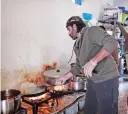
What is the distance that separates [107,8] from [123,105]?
6.93 ft

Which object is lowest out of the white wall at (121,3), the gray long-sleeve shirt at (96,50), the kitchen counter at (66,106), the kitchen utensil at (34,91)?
the kitchen counter at (66,106)

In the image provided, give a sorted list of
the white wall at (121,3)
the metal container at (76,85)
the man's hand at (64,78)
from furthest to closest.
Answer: the white wall at (121,3), the metal container at (76,85), the man's hand at (64,78)

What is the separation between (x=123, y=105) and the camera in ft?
11.0

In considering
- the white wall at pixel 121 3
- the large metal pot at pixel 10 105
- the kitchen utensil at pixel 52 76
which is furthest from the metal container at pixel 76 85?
the white wall at pixel 121 3

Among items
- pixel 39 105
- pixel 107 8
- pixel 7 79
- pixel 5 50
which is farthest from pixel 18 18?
pixel 107 8

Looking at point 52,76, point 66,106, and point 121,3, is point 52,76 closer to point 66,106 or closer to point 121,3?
point 66,106

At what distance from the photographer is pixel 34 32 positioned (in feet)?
7.72

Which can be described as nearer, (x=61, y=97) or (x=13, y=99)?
(x=13, y=99)

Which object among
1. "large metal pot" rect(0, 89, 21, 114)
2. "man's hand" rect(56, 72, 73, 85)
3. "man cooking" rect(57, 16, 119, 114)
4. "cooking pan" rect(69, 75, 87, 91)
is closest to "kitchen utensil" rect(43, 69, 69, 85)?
"man's hand" rect(56, 72, 73, 85)

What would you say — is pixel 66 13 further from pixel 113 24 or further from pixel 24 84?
pixel 113 24

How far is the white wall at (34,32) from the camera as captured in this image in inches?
79.7

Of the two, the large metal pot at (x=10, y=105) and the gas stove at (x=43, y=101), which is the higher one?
the large metal pot at (x=10, y=105)

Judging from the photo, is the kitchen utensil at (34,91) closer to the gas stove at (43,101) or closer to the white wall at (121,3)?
the gas stove at (43,101)

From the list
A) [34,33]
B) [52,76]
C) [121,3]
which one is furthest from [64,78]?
[121,3]
